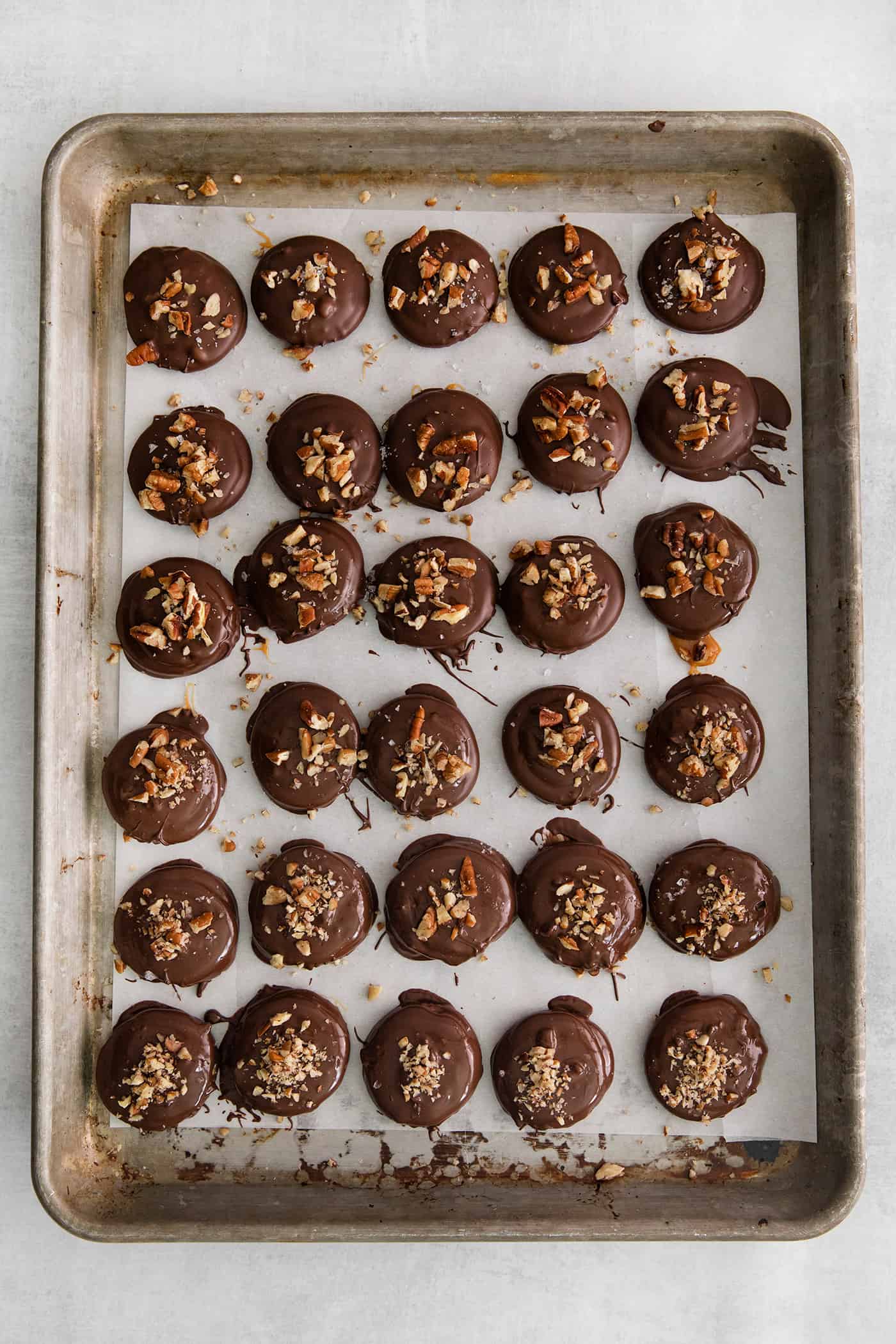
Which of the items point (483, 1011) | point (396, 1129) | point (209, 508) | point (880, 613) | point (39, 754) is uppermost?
point (209, 508)

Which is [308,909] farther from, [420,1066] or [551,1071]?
[551,1071]

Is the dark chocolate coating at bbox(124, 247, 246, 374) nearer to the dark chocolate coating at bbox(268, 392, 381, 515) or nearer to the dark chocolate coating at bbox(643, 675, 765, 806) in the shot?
the dark chocolate coating at bbox(268, 392, 381, 515)

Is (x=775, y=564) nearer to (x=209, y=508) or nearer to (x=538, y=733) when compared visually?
(x=538, y=733)

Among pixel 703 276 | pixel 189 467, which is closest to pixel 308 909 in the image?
pixel 189 467

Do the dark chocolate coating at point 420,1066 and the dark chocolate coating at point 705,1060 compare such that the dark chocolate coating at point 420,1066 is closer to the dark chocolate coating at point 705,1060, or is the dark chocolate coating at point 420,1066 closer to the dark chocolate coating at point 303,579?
the dark chocolate coating at point 705,1060

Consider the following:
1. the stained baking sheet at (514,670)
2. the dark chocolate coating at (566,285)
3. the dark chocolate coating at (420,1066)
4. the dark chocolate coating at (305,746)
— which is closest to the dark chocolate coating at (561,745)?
the stained baking sheet at (514,670)
